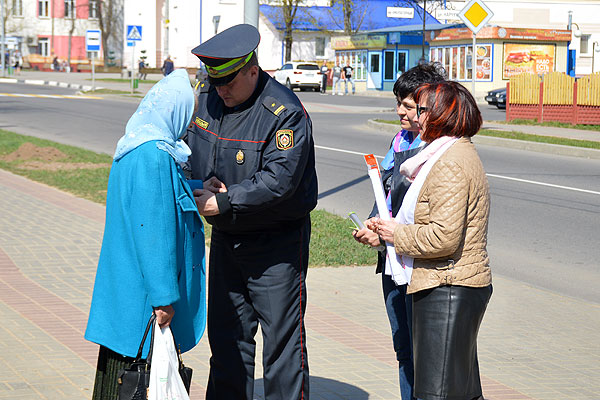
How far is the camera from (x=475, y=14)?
19750 mm

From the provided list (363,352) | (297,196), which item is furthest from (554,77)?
(297,196)

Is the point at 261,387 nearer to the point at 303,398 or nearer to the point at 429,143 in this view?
the point at 303,398

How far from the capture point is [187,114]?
346 centimetres

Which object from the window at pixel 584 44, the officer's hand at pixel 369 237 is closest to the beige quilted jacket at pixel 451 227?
the officer's hand at pixel 369 237

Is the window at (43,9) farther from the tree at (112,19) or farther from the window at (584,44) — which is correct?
the window at (584,44)

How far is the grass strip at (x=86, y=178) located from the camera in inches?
327

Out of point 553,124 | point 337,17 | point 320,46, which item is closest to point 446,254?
point 553,124

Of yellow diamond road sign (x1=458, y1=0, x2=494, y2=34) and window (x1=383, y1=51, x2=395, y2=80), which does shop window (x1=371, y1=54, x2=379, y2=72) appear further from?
yellow diamond road sign (x1=458, y1=0, x2=494, y2=34)

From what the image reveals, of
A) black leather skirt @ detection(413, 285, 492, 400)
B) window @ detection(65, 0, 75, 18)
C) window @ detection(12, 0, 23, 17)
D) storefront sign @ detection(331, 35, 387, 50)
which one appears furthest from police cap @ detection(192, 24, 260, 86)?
window @ detection(12, 0, 23, 17)

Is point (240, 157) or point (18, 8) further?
point (18, 8)

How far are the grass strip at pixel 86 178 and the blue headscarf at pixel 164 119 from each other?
15.2 ft

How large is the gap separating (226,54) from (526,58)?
139 feet

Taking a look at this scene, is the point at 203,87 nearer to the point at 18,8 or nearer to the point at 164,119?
the point at 164,119

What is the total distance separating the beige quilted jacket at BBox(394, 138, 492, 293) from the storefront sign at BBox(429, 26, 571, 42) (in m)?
40.6
